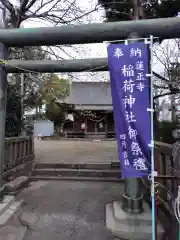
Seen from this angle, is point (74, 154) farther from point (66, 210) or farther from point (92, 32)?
point (92, 32)

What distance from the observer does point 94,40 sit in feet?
15.9

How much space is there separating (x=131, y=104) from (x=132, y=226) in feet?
7.58

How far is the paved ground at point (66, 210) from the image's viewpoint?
4617 mm

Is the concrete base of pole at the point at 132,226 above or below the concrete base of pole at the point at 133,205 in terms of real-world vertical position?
below

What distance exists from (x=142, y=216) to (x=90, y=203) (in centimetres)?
165

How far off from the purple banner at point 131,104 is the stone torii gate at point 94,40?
3.32 feet

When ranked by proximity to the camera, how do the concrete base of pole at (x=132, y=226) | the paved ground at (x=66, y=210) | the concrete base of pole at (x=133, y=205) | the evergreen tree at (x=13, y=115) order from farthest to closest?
the evergreen tree at (x=13, y=115), the concrete base of pole at (x=133, y=205), the paved ground at (x=66, y=210), the concrete base of pole at (x=132, y=226)

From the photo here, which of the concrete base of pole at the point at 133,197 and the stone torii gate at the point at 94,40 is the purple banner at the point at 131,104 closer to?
the stone torii gate at the point at 94,40

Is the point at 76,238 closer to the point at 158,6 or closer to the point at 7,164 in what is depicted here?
the point at 7,164

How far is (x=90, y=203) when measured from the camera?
600cm

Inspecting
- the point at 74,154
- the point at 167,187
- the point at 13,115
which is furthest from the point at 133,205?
the point at 74,154

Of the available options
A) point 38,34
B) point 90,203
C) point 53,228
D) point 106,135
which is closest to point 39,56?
point 38,34

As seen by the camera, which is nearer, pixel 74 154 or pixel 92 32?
pixel 92 32

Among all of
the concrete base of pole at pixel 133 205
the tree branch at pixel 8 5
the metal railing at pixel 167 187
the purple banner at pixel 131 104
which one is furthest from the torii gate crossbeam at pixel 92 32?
the tree branch at pixel 8 5
